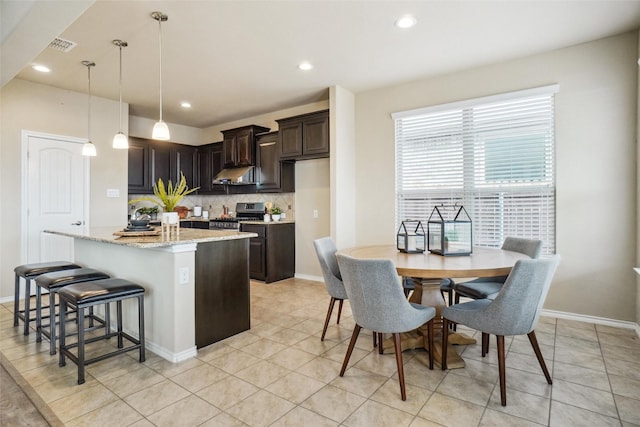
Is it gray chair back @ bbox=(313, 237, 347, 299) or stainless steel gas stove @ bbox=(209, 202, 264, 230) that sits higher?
stainless steel gas stove @ bbox=(209, 202, 264, 230)

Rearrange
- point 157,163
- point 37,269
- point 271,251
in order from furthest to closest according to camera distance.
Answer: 1. point 157,163
2. point 271,251
3. point 37,269

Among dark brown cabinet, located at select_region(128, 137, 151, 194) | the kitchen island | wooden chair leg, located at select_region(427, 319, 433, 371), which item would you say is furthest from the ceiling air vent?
wooden chair leg, located at select_region(427, 319, 433, 371)

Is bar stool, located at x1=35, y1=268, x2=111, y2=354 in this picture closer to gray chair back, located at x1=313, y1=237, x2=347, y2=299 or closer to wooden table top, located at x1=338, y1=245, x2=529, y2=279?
gray chair back, located at x1=313, y1=237, x2=347, y2=299

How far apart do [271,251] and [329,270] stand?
7.88 feet

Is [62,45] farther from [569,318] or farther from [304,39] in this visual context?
[569,318]

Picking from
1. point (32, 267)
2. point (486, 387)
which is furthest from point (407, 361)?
point (32, 267)

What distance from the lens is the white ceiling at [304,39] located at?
275 cm

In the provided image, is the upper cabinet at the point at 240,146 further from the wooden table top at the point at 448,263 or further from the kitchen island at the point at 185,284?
the wooden table top at the point at 448,263

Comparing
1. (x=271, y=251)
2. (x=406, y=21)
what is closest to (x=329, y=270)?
(x=406, y=21)

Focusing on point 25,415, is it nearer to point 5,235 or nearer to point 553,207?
point 5,235

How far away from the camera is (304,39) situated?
3.27 m

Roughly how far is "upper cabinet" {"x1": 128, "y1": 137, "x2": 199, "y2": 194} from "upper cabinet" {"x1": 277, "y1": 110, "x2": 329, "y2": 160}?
2297 mm

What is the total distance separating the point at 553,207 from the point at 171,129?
6331 millimetres

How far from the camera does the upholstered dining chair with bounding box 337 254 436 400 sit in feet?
6.56
